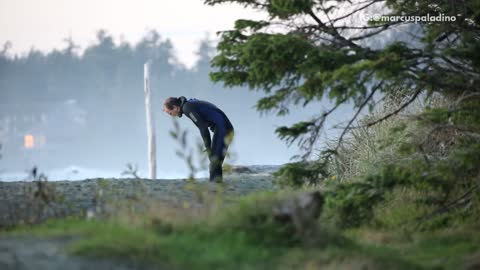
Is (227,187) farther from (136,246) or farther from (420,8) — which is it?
(136,246)

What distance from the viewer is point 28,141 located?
3703 cm

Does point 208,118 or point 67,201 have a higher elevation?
point 208,118

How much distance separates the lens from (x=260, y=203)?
7.43 metres

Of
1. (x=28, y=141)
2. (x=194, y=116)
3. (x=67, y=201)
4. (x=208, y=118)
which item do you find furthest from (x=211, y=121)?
(x=28, y=141)

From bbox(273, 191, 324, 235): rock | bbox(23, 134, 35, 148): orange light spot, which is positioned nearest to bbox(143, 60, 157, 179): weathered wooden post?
bbox(273, 191, 324, 235): rock

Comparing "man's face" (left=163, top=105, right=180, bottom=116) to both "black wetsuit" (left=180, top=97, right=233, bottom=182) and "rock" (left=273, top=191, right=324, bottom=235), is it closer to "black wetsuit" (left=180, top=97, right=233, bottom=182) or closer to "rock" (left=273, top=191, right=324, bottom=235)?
"black wetsuit" (left=180, top=97, right=233, bottom=182)

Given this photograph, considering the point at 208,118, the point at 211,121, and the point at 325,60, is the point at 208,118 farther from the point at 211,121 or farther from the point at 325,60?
the point at 325,60

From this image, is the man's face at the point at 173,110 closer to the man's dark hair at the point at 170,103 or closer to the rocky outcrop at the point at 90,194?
the man's dark hair at the point at 170,103

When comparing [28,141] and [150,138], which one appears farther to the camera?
[28,141]

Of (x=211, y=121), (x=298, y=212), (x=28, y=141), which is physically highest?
(x=28, y=141)

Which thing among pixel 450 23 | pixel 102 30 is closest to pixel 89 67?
pixel 102 30

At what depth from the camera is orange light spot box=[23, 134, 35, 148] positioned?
36.6m

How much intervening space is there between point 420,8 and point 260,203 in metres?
4.44

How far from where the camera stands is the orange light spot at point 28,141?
36.6 meters
